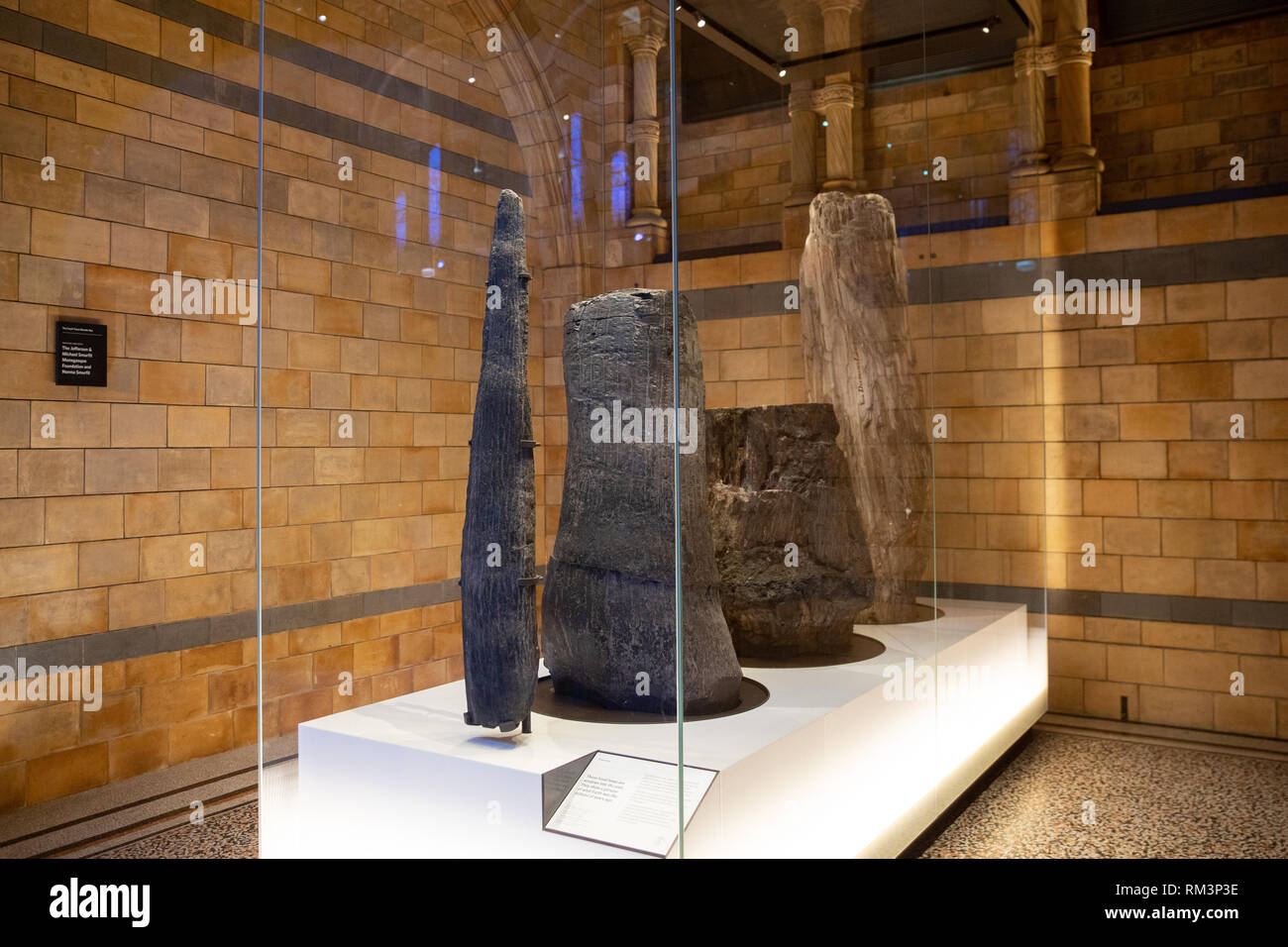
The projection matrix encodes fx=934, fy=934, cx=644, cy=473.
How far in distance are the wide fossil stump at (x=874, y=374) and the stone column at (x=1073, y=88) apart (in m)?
2.50

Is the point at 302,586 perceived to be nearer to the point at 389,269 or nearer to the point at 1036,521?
the point at 389,269

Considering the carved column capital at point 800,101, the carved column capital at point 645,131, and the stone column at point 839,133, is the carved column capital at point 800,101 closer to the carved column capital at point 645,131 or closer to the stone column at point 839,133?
the stone column at point 839,133

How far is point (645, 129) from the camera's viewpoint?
183 centimetres

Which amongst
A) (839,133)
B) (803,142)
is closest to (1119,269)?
(839,133)

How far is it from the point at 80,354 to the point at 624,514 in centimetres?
303

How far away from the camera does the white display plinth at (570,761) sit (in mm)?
1922

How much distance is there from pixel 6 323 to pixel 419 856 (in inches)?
118

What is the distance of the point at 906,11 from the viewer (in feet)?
10.6

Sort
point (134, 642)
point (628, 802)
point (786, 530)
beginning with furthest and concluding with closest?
1. point (134, 642)
2. point (786, 530)
3. point (628, 802)

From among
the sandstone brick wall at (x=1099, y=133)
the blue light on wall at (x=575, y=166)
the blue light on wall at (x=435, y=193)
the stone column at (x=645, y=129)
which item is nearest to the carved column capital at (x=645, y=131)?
the stone column at (x=645, y=129)

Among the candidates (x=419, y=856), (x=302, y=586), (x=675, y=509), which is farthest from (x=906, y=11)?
(x=419, y=856)

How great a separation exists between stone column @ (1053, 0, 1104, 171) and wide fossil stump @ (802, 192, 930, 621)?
2.50m

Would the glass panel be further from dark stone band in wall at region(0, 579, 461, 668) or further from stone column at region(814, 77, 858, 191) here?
dark stone band in wall at region(0, 579, 461, 668)

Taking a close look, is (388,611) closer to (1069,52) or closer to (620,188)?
(620,188)
